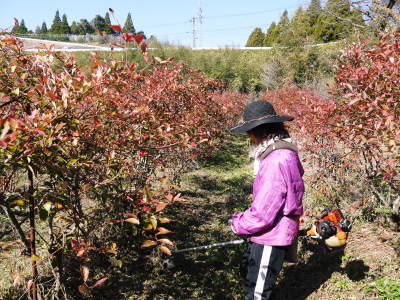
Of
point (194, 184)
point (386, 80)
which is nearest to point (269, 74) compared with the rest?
point (194, 184)

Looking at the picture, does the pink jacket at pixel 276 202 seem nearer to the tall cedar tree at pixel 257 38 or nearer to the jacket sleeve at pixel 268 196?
the jacket sleeve at pixel 268 196

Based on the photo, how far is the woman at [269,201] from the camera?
2.06 meters

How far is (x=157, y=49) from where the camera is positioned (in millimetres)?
32312

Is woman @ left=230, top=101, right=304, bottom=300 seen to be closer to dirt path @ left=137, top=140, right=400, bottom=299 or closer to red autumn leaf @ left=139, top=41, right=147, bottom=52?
red autumn leaf @ left=139, top=41, right=147, bottom=52

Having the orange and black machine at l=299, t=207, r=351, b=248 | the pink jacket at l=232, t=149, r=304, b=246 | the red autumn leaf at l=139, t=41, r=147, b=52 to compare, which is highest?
the red autumn leaf at l=139, t=41, r=147, b=52

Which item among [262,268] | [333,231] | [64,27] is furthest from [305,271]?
[64,27]

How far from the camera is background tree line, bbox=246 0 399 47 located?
51.0ft

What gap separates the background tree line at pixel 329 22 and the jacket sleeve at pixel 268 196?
8.08 metres

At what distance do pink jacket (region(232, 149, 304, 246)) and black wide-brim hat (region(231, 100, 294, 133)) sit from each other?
0.73 ft

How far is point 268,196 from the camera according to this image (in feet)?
6.72

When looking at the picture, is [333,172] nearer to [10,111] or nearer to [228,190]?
[228,190]

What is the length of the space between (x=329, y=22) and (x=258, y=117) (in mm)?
23567

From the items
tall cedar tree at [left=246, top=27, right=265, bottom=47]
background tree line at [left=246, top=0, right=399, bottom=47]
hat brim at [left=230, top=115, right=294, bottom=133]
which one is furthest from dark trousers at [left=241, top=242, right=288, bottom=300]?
tall cedar tree at [left=246, top=27, right=265, bottom=47]

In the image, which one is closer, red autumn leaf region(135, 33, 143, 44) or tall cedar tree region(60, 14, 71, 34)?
red autumn leaf region(135, 33, 143, 44)
